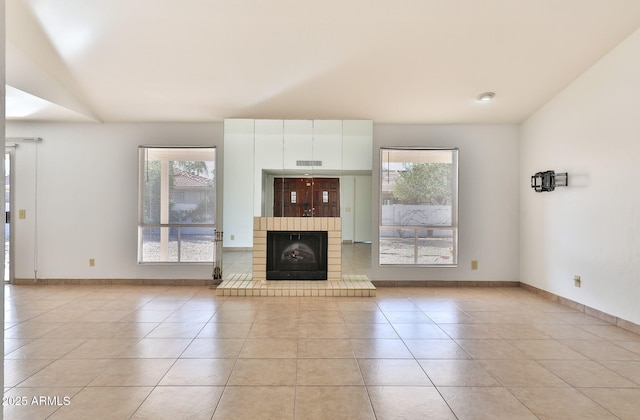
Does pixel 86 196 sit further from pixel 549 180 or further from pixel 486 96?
pixel 549 180

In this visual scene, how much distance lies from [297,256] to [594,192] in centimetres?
351

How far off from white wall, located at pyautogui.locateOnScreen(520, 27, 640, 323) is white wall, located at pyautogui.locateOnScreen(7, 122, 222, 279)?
430cm

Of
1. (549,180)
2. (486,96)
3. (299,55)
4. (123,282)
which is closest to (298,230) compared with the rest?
(299,55)

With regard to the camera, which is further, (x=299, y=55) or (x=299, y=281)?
(x=299, y=281)

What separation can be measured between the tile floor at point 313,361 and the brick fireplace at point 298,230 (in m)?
0.81

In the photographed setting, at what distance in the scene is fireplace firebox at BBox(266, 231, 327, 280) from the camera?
5.31 meters

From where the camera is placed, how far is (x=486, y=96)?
462 cm

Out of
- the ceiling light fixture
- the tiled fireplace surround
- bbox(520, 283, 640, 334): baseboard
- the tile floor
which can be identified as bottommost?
the tile floor

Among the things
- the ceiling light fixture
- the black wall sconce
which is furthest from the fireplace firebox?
the black wall sconce

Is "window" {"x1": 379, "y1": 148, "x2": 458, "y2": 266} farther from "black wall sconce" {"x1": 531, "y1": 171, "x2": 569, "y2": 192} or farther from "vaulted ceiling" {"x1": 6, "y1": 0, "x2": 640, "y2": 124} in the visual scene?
"black wall sconce" {"x1": 531, "y1": 171, "x2": 569, "y2": 192}

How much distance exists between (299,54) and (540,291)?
13.5 feet

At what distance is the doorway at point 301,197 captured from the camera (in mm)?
5027

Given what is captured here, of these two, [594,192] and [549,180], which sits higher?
[549,180]

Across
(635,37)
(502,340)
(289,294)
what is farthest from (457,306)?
(635,37)
